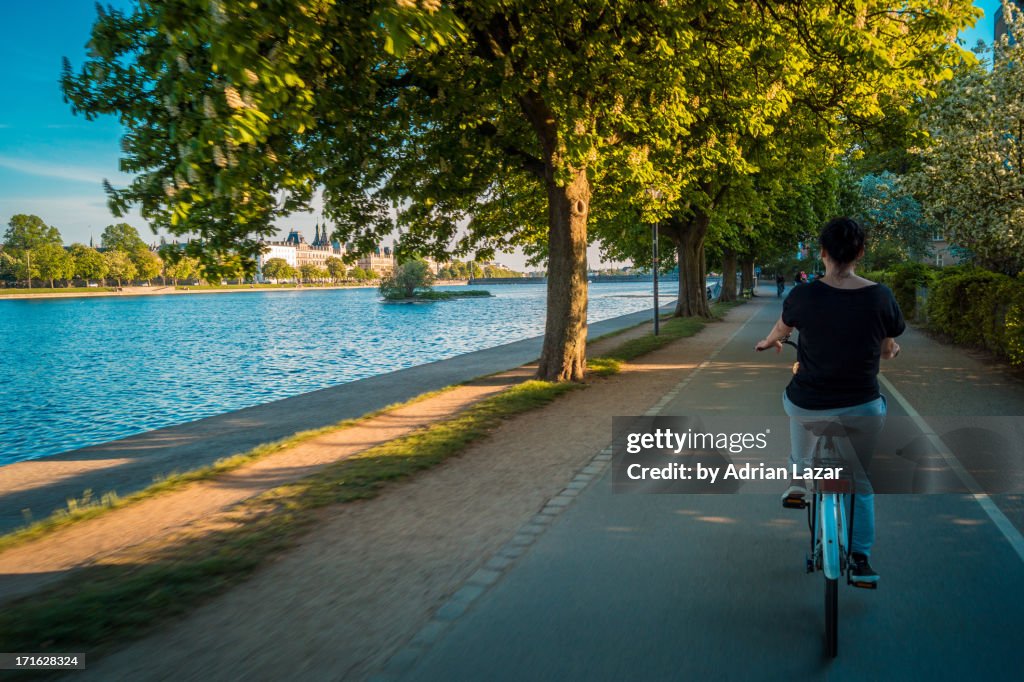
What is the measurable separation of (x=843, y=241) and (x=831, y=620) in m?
1.82

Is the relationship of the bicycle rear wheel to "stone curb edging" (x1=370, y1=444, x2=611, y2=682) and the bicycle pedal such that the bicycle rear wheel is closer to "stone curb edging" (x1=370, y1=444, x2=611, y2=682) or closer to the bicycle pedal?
the bicycle pedal

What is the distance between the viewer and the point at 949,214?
66.5 ft

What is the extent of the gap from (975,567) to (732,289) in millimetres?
45919

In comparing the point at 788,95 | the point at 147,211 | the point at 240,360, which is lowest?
the point at 240,360

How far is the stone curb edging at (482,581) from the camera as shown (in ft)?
11.9

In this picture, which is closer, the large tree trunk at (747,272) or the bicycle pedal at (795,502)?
the bicycle pedal at (795,502)

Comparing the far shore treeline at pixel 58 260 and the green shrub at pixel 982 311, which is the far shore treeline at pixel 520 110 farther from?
the far shore treeline at pixel 58 260

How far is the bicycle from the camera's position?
11.8 ft

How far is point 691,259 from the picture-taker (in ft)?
103

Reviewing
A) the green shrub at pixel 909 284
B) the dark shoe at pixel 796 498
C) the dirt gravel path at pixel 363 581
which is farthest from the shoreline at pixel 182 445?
the green shrub at pixel 909 284

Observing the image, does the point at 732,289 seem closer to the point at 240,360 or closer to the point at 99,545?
the point at 240,360

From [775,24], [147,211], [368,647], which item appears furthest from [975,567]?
[775,24]

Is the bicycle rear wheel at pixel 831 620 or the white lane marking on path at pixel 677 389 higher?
the bicycle rear wheel at pixel 831 620

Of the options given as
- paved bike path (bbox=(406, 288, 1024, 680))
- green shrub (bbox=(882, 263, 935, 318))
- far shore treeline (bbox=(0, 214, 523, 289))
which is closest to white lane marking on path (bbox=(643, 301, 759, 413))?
paved bike path (bbox=(406, 288, 1024, 680))
